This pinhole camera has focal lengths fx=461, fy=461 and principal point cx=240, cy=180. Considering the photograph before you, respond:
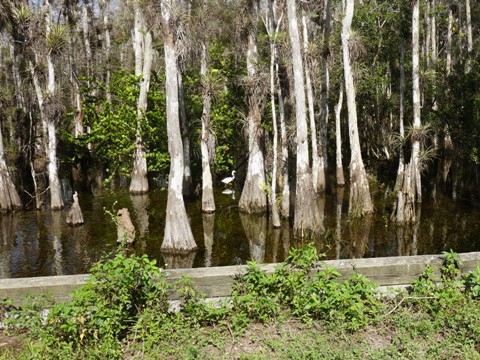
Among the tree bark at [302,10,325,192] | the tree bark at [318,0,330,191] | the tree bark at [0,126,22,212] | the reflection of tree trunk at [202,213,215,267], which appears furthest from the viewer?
the tree bark at [302,10,325,192]

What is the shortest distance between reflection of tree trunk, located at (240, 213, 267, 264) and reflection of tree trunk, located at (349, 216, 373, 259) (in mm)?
2572

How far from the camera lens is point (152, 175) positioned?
30625 mm

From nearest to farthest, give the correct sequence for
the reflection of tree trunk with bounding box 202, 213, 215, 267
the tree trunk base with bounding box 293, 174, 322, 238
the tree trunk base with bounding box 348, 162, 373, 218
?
1. the reflection of tree trunk with bounding box 202, 213, 215, 267
2. the tree trunk base with bounding box 293, 174, 322, 238
3. the tree trunk base with bounding box 348, 162, 373, 218

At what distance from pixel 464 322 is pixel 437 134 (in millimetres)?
17386

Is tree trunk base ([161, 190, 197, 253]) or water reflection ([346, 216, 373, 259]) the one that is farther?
water reflection ([346, 216, 373, 259])

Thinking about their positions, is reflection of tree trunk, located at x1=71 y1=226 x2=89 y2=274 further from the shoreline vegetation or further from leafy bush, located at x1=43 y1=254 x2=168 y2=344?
leafy bush, located at x1=43 y1=254 x2=168 y2=344

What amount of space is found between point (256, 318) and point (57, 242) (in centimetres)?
1043

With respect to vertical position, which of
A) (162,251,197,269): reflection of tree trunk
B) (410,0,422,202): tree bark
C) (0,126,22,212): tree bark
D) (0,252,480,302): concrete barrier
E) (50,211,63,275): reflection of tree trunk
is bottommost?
(162,251,197,269): reflection of tree trunk

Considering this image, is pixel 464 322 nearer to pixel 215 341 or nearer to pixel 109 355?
pixel 215 341

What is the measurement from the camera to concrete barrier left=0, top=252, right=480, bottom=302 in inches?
251

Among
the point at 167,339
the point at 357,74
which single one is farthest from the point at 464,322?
the point at 357,74

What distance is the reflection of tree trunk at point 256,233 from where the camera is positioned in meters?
13.1

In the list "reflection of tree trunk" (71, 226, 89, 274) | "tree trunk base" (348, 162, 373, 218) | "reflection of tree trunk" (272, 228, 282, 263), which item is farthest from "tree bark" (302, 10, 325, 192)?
"reflection of tree trunk" (71, 226, 89, 274)

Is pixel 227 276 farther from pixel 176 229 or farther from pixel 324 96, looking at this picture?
pixel 324 96
